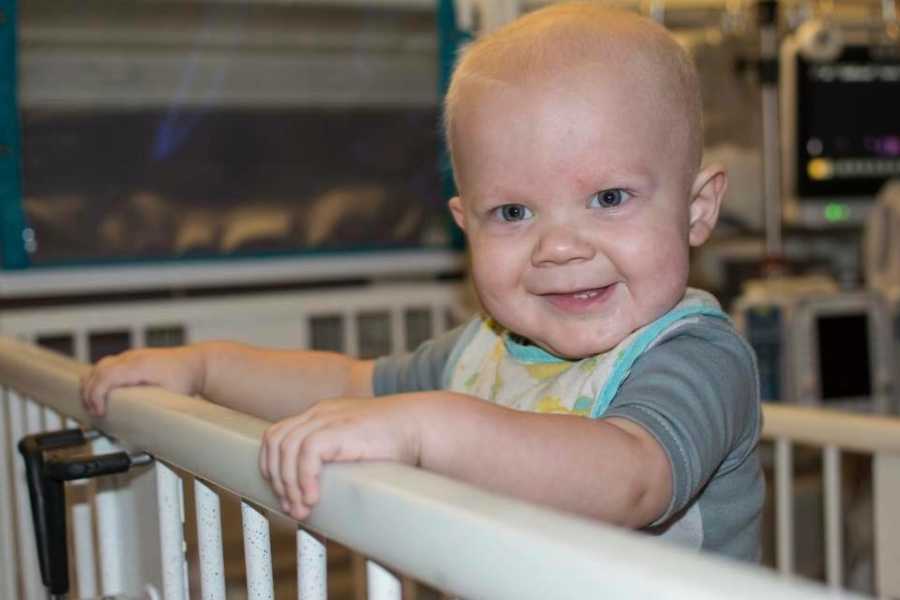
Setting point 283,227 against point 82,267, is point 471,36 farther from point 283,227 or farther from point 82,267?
point 82,267

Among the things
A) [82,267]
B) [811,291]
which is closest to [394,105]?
[82,267]

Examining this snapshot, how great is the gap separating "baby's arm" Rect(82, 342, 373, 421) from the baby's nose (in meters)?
0.34

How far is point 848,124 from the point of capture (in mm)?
1995

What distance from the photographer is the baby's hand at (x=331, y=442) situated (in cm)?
54

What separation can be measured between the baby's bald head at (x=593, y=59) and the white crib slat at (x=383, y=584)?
0.31 meters

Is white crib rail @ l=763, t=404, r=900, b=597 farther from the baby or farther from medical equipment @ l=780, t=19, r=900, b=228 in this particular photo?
medical equipment @ l=780, t=19, r=900, b=228

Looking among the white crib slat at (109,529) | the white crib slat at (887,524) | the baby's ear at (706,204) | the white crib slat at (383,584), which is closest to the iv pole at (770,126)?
the white crib slat at (887,524)

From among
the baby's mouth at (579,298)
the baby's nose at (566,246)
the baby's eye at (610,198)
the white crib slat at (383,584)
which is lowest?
the white crib slat at (383,584)

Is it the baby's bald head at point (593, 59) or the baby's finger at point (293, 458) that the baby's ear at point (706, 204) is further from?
the baby's finger at point (293, 458)

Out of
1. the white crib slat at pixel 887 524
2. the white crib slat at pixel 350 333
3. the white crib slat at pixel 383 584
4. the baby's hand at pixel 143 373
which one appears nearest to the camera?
the white crib slat at pixel 383 584

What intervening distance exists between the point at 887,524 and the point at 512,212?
0.55 metres

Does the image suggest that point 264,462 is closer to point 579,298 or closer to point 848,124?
point 579,298

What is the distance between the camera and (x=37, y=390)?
980 mm

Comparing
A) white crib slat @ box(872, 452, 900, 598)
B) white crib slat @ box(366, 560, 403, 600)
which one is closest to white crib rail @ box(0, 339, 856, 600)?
white crib slat @ box(366, 560, 403, 600)
